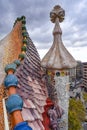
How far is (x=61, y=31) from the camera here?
22.9 ft

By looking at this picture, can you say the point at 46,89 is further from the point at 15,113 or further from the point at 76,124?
the point at 76,124

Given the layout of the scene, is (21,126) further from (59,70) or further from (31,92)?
(59,70)

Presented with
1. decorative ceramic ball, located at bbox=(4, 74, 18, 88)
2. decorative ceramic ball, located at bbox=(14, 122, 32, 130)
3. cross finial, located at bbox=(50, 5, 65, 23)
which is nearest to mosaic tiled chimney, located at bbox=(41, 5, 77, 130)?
cross finial, located at bbox=(50, 5, 65, 23)

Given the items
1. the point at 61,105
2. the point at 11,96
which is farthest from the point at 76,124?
the point at 11,96

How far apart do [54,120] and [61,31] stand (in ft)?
8.78

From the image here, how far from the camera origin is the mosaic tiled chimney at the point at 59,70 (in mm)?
6391

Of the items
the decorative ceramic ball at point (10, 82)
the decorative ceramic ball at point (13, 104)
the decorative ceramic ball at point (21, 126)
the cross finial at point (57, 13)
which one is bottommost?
the decorative ceramic ball at point (21, 126)

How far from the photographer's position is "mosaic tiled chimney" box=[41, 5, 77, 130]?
6391 mm

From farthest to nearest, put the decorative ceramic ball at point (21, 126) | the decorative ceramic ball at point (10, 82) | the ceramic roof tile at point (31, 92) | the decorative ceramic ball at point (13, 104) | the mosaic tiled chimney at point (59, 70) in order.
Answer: the mosaic tiled chimney at point (59, 70) < the ceramic roof tile at point (31, 92) < the decorative ceramic ball at point (10, 82) < the decorative ceramic ball at point (13, 104) < the decorative ceramic ball at point (21, 126)

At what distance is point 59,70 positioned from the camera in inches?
257

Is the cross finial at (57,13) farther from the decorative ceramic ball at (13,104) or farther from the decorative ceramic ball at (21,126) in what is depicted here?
the decorative ceramic ball at (21,126)

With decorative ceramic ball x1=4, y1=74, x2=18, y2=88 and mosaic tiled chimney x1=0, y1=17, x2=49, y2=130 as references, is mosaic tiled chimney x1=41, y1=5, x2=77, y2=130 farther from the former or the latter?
decorative ceramic ball x1=4, y1=74, x2=18, y2=88

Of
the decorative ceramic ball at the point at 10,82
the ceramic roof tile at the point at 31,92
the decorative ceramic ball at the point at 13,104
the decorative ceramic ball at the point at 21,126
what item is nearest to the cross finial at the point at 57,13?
the ceramic roof tile at the point at 31,92

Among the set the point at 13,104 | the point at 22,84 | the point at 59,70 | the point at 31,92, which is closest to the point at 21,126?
the point at 13,104
